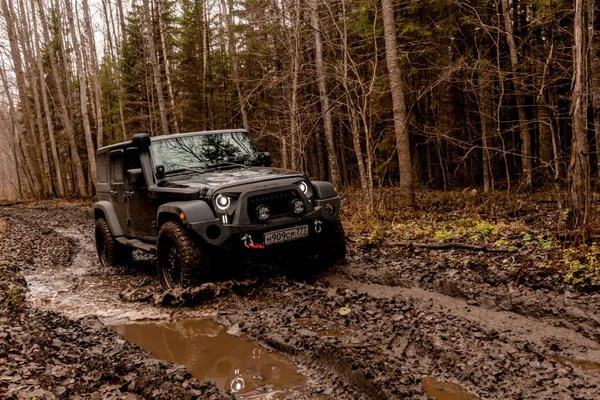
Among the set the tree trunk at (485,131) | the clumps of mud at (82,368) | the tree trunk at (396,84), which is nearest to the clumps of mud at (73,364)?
the clumps of mud at (82,368)

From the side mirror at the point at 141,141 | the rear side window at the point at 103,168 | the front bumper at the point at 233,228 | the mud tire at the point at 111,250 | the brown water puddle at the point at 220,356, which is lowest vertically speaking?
the brown water puddle at the point at 220,356

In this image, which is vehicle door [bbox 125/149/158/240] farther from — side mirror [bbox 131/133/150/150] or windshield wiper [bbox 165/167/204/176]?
windshield wiper [bbox 165/167/204/176]

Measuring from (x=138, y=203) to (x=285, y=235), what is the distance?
2.75 metres

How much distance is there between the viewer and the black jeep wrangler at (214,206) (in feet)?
17.4

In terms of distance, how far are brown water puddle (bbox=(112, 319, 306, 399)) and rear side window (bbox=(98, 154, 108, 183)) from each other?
399cm

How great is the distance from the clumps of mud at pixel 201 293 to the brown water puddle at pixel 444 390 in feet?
9.44

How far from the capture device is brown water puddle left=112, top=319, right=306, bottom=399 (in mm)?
3365

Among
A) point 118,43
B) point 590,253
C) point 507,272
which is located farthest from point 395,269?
point 118,43

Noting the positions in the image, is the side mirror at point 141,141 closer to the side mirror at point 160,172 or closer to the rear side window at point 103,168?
the side mirror at point 160,172

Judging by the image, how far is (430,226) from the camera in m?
8.24

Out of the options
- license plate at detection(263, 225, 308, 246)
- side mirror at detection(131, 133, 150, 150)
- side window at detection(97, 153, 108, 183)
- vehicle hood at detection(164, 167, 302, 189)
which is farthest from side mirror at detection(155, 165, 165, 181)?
side window at detection(97, 153, 108, 183)

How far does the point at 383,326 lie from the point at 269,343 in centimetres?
109

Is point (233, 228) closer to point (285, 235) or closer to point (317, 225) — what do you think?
point (285, 235)

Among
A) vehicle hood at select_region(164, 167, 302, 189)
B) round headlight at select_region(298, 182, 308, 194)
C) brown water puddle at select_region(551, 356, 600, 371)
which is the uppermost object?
vehicle hood at select_region(164, 167, 302, 189)
